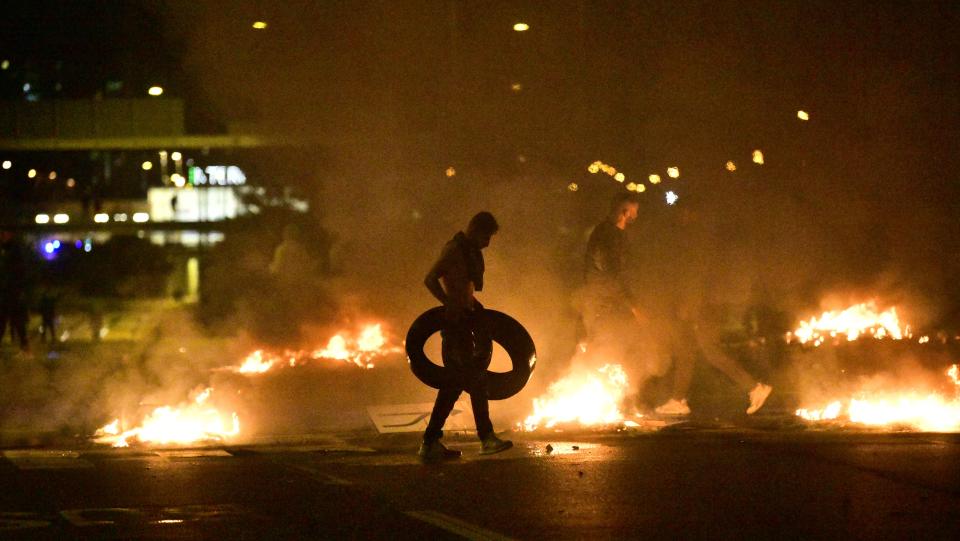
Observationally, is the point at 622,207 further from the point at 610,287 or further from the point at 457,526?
the point at 457,526

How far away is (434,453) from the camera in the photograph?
751 centimetres

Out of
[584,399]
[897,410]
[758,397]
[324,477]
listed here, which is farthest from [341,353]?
[324,477]

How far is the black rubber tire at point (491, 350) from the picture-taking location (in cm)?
783

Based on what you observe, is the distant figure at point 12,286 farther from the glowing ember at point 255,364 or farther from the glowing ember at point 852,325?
the glowing ember at point 852,325

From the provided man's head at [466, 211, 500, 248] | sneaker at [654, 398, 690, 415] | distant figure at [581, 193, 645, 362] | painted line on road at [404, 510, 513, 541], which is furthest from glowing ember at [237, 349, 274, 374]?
painted line on road at [404, 510, 513, 541]

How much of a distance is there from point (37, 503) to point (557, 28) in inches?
358

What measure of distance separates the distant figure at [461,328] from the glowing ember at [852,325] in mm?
4857

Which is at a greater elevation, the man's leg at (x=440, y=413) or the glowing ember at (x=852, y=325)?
the glowing ember at (x=852, y=325)

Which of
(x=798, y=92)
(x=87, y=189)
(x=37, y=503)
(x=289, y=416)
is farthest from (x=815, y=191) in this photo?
(x=87, y=189)

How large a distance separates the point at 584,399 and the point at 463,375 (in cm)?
214

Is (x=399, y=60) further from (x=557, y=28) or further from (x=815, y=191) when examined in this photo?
(x=815, y=191)

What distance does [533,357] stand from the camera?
8.12m

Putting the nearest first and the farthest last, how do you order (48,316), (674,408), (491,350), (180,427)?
(491,350) < (180,427) < (674,408) < (48,316)

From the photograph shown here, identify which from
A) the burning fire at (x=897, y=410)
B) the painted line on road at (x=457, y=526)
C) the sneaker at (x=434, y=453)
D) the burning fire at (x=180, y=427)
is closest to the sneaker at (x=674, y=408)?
the burning fire at (x=897, y=410)
